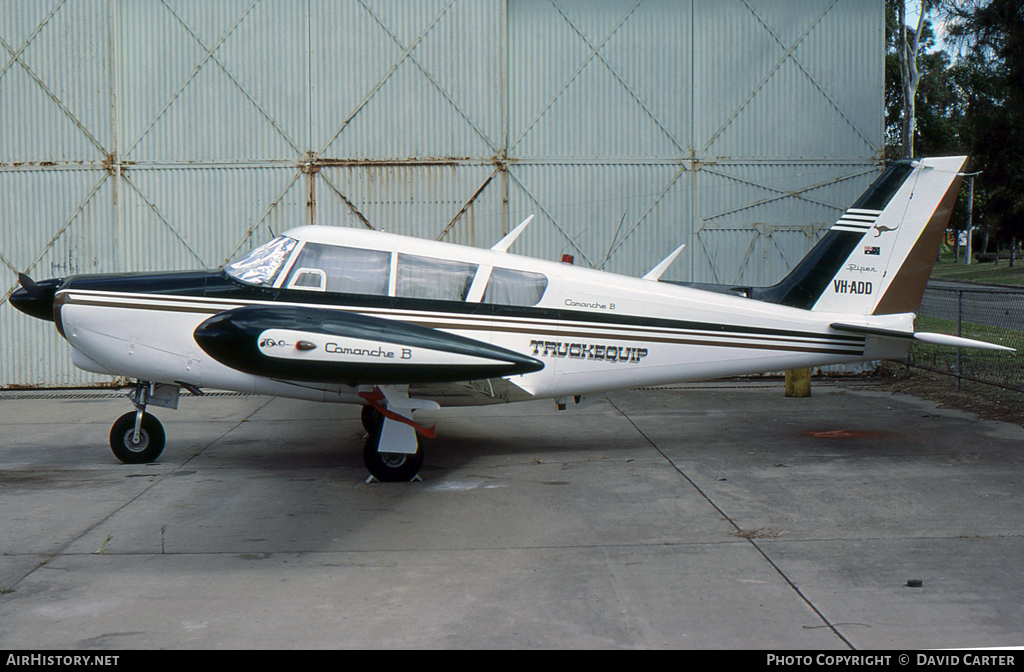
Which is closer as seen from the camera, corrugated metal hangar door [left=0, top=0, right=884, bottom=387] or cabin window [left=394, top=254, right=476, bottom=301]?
cabin window [left=394, top=254, right=476, bottom=301]

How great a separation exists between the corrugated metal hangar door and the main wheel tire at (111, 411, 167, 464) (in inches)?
227

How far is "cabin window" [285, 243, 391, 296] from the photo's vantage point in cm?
788

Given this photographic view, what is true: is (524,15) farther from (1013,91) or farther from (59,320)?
(1013,91)

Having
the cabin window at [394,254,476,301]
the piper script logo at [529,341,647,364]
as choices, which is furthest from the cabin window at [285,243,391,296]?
the piper script logo at [529,341,647,364]

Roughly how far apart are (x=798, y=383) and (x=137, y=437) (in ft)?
28.9

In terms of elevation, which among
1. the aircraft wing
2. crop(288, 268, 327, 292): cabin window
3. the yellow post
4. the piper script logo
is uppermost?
crop(288, 268, 327, 292): cabin window

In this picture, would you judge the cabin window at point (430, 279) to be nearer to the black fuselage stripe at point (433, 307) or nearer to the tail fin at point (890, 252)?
the black fuselage stripe at point (433, 307)

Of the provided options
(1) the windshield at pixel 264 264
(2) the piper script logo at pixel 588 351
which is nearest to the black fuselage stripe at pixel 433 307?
(1) the windshield at pixel 264 264

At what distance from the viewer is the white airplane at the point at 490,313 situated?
7766 millimetres

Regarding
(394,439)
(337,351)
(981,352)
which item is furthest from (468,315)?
(981,352)

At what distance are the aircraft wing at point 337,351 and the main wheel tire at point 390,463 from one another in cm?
103

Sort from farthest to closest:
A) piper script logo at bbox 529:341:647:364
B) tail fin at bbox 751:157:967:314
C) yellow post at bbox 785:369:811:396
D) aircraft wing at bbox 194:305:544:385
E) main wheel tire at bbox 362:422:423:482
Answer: yellow post at bbox 785:369:811:396, tail fin at bbox 751:157:967:314, piper script logo at bbox 529:341:647:364, main wheel tire at bbox 362:422:423:482, aircraft wing at bbox 194:305:544:385

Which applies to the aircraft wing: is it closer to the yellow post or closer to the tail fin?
the tail fin

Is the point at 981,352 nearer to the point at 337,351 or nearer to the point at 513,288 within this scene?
the point at 513,288
